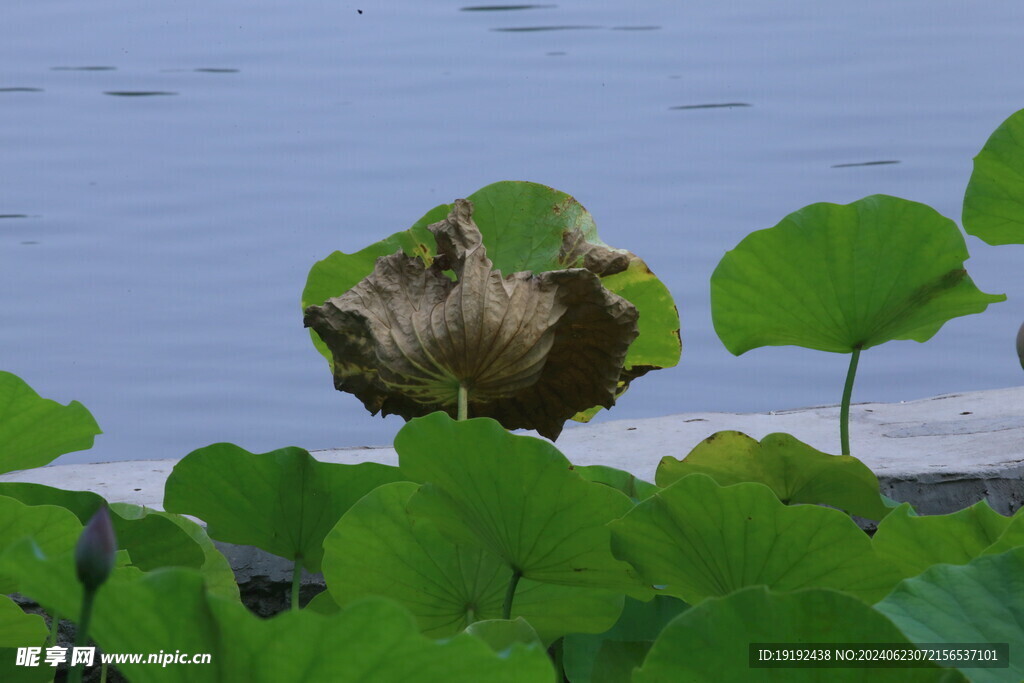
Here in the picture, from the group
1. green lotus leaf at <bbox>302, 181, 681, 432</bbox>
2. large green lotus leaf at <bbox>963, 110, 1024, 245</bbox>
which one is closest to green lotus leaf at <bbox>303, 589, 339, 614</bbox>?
green lotus leaf at <bbox>302, 181, 681, 432</bbox>

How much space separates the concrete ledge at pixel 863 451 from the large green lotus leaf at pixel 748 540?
0.28 meters

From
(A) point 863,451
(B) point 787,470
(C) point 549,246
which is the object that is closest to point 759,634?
(B) point 787,470

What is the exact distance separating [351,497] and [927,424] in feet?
1.55

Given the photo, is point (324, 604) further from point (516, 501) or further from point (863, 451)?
point (863, 451)

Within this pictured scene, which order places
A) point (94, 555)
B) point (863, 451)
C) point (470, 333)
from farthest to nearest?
point (863, 451)
point (470, 333)
point (94, 555)

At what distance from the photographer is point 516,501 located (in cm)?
28

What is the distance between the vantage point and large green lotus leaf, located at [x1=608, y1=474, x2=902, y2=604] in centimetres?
25

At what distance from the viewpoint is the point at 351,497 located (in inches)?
13.4

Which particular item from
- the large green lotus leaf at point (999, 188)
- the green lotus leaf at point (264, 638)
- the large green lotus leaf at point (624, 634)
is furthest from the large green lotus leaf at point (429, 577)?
the large green lotus leaf at point (999, 188)

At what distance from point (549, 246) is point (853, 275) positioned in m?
0.12

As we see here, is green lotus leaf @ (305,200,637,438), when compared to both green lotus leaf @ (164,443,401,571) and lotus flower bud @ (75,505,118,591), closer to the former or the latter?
green lotus leaf @ (164,443,401,571)

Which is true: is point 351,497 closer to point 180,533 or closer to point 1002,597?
point 180,533

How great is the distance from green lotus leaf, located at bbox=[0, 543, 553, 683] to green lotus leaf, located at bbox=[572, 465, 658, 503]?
0.16 metres

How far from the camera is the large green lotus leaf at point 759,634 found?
192 mm
